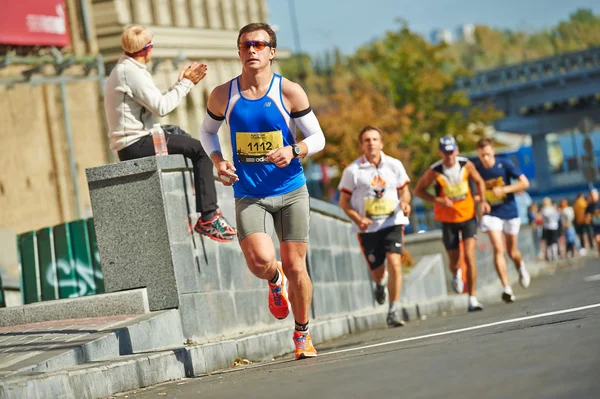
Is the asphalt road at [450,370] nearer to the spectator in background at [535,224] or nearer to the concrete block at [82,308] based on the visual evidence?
the concrete block at [82,308]

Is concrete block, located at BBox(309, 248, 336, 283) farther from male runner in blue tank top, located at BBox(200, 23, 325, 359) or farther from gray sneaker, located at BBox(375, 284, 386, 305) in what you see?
male runner in blue tank top, located at BBox(200, 23, 325, 359)

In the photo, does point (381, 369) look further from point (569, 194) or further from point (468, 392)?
point (569, 194)

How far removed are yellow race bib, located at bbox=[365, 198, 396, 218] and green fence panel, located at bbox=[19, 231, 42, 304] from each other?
350cm

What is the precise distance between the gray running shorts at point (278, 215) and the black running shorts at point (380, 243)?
15.0ft

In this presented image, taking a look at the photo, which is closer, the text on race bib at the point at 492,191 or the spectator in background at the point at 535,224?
the text on race bib at the point at 492,191

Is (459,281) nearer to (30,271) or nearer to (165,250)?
(30,271)

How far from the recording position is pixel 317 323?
1279cm

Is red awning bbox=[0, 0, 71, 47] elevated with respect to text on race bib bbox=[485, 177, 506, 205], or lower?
elevated

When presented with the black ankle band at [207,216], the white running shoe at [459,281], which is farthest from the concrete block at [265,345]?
the white running shoe at [459,281]

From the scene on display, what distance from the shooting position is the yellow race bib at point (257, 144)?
8.54 metres

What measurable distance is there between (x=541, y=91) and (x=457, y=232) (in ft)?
236

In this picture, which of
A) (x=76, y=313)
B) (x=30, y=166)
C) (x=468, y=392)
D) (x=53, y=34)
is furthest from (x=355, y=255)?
(x=30, y=166)

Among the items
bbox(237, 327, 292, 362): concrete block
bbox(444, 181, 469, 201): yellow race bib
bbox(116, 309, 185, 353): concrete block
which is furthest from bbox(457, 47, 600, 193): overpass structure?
bbox(116, 309, 185, 353): concrete block

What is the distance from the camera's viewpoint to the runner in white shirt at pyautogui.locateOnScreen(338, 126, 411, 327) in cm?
1327
